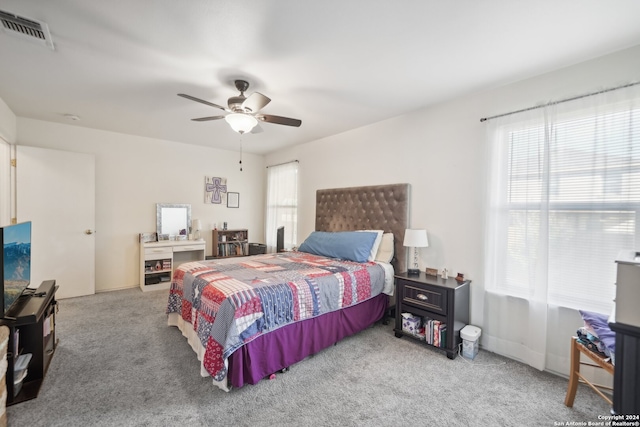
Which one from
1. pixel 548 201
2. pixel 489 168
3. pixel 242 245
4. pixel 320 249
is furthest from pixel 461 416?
pixel 242 245

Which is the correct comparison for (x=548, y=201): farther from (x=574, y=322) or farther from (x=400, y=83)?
(x=400, y=83)

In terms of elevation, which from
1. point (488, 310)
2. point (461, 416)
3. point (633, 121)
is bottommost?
point (461, 416)

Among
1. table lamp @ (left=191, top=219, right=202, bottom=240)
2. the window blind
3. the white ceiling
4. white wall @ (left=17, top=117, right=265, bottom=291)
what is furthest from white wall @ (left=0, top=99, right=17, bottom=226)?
the window blind

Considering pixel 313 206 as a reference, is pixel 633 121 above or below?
above

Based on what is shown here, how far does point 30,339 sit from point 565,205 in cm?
440

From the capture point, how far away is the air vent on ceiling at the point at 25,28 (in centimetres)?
175

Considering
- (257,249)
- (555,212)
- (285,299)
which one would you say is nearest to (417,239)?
(555,212)

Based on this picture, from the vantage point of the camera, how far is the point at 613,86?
210 centimetres

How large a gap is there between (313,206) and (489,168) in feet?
9.34

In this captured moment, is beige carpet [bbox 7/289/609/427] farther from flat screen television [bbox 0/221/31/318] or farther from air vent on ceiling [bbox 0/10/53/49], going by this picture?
air vent on ceiling [bbox 0/10/53/49]

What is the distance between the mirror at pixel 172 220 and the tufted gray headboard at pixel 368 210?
2512 mm

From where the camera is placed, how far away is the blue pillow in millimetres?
3425

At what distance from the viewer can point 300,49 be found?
2098 mm

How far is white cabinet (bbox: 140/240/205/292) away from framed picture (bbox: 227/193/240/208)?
1.08 m
